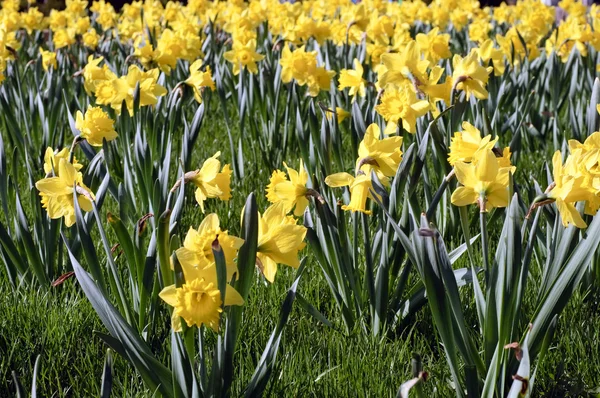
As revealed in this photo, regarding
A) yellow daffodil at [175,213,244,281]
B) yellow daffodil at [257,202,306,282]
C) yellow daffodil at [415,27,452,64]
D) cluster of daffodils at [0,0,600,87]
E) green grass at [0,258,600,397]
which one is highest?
yellow daffodil at [175,213,244,281]

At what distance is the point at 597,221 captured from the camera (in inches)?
52.1

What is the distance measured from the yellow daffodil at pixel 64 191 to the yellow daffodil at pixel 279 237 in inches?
18.6

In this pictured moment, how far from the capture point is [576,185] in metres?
1.32

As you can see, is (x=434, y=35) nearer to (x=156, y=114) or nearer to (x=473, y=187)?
(x=156, y=114)

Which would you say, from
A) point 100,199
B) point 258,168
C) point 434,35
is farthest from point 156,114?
point 434,35

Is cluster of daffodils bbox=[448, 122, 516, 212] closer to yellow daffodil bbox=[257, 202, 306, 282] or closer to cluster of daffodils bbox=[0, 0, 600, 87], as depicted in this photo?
yellow daffodil bbox=[257, 202, 306, 282]

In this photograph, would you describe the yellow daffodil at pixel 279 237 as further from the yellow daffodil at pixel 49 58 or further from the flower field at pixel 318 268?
the yellow daffodil at pixel 49 58

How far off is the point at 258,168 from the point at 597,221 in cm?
206

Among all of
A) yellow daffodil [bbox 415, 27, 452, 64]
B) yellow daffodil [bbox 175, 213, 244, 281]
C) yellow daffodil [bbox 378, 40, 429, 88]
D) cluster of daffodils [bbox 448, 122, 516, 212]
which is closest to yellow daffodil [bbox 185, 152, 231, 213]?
yellow daffodil [bbox 175, 213, 244, 281]

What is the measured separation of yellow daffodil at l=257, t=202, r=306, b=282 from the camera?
1253 mm

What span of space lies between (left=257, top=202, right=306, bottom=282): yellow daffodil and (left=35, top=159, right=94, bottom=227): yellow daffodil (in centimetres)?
47

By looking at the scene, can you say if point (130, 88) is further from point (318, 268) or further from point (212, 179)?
point (212, 179)

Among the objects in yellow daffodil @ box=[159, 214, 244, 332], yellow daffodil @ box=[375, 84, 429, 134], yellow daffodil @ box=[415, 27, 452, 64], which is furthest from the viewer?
yellow daffodil @ box=[415, 27, 452, 64]

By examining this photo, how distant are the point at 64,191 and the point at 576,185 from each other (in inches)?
40.7
